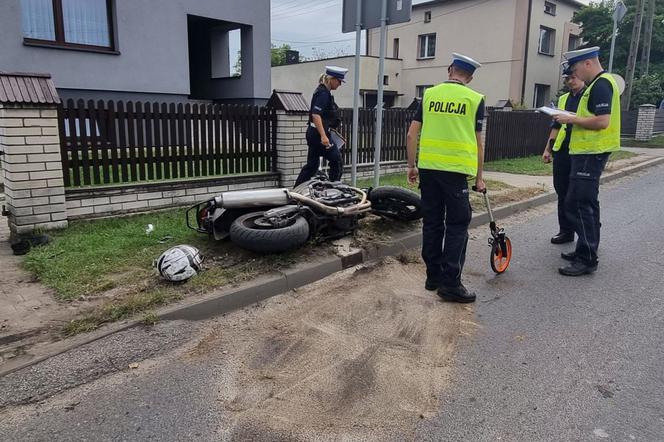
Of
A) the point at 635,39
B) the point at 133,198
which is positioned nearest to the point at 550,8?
the point at 635,39

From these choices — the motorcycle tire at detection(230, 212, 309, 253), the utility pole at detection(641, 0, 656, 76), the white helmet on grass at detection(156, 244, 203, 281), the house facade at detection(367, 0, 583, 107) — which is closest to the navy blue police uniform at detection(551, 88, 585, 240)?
the motorcycle tire at detection(230, 212, 309, 253)

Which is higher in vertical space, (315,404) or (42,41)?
(42,41)

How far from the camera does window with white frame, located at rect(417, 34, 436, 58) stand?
2992cm

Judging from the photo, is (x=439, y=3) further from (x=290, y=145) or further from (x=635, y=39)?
(x=290, y=145)

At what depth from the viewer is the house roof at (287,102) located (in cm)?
752

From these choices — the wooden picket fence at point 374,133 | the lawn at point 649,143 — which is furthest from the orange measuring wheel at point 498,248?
the lawn at point 649,143

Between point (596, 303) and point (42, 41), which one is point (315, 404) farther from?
point (42, 41)

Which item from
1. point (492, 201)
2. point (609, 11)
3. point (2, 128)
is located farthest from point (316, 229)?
point (609, 11)

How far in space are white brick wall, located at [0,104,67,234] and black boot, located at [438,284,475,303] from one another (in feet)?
13.3

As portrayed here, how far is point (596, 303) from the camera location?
4.33 m

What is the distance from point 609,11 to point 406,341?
29.5 meters

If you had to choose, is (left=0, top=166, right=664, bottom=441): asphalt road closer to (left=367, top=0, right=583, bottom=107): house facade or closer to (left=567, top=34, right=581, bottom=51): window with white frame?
(left=367, top=0, right=583, bottom=107): house facade

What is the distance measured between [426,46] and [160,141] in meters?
26.6

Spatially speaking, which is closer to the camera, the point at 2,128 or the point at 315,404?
the point at 315,404
